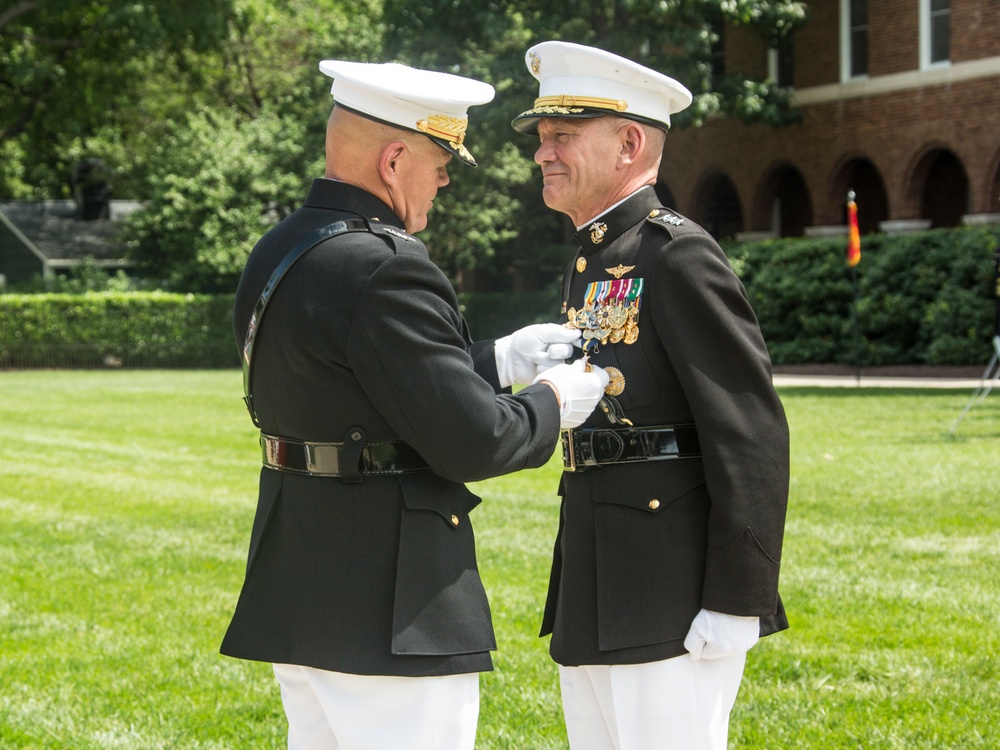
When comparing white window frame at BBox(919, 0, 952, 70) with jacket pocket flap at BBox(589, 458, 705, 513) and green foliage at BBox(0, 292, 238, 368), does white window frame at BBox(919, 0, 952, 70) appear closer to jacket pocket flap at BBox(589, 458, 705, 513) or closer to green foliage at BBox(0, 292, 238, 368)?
green foliage at BBox(0, 292, 238, 368)

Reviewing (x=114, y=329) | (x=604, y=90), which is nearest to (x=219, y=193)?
(x=114, y=329)

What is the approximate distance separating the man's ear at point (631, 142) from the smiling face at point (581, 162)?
0.01 metres

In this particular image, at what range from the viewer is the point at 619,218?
11.0 ft

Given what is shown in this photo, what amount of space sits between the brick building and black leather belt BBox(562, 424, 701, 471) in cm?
2230

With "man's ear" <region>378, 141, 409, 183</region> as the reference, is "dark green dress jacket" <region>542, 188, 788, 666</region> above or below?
below

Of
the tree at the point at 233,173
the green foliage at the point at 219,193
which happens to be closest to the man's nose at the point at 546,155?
the tree at the point at 233,173

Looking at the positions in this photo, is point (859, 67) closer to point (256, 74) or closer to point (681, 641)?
point (256, 74)

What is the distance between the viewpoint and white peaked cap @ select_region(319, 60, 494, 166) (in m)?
2.81

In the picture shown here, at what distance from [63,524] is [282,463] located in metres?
7.46

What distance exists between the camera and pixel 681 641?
3102mm

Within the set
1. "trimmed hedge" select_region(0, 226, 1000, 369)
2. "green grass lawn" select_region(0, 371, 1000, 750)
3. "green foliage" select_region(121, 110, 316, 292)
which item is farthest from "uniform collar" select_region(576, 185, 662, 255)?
"green foliage" select_region(121, 110, 316, 292)

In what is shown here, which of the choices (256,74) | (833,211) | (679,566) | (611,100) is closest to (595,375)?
(679,566)

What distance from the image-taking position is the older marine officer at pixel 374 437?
2.71 meters

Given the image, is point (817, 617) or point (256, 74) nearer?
point (817, 617)
